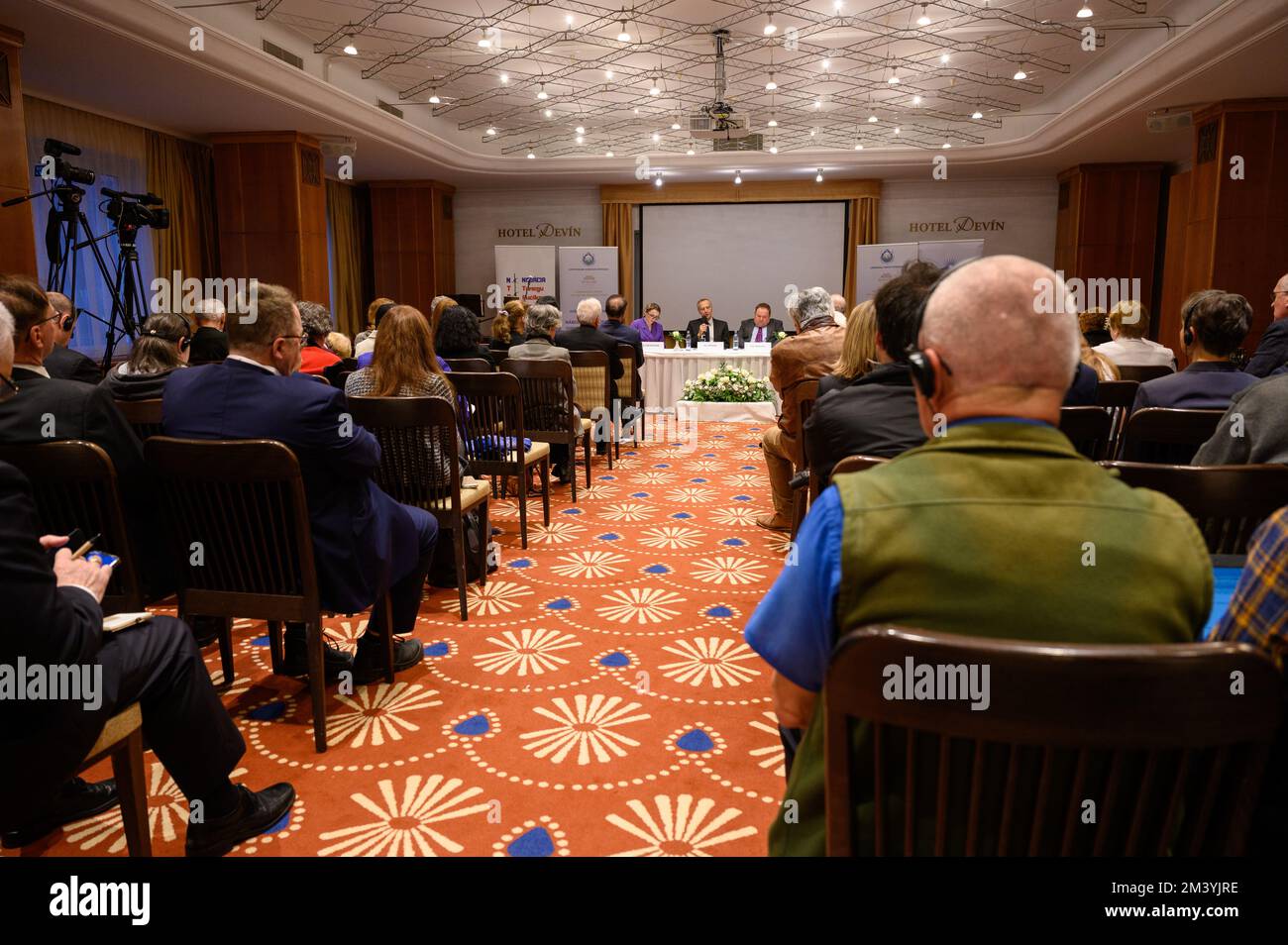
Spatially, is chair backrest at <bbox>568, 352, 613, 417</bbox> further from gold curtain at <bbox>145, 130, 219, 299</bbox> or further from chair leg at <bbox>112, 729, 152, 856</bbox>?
gold curtain at <bbox>145, 130, 219, 299</bbox>

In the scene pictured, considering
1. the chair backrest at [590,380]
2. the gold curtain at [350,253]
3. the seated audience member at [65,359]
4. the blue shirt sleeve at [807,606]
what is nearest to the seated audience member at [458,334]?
the chair backrest at [590,380]

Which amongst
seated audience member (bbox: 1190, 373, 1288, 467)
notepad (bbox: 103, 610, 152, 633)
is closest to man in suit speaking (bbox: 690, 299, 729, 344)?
seated audience member (bbox: 1190, 373, 1288, 467)

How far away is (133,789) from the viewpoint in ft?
5.49

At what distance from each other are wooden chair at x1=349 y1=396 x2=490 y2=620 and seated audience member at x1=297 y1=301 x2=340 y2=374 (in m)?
1.25

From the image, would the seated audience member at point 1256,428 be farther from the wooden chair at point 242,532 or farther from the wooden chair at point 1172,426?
the wooden chair at point 242,532

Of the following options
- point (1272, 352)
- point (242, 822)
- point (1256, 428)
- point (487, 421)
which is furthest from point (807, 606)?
point (1272, 352)

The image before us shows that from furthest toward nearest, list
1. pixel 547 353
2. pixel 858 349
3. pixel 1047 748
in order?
pixel 547 353 < pixel 858 349 < pixel 1047 748

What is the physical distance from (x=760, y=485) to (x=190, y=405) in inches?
160

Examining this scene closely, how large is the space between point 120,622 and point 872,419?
1.79 metres

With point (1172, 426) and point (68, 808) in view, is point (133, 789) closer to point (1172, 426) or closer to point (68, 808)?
point (68, 808)

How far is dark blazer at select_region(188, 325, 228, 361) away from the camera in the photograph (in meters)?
3.74

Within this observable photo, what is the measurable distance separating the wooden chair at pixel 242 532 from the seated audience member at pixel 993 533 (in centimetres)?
160

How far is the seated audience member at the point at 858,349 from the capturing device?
9.71 feet

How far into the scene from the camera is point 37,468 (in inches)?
78.4
